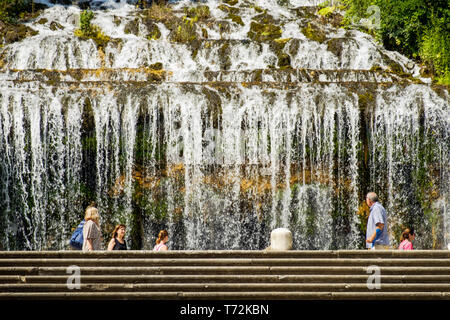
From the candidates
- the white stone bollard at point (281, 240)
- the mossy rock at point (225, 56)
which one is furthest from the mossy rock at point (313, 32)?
the white stone bollard at point (281, 240)

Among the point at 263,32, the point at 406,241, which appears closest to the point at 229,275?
the point at 406,241

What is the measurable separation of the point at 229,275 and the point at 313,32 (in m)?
17.6

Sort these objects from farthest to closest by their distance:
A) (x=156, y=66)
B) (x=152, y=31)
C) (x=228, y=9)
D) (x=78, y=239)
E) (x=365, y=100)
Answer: (x=228, y=9)
(x=152, y=31)
(x=156, y=66)
(x=365, y=100)
(x=78, y=239)

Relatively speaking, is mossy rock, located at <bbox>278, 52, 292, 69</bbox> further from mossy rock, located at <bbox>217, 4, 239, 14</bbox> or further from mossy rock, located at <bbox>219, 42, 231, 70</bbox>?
mossy rock, located at <bbox>217, 4, 239, 14</bbox>

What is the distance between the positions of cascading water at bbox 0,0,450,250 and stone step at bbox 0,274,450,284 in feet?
23.5

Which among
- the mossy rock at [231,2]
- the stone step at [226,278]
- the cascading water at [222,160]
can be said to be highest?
the mossy rock at [231,2]

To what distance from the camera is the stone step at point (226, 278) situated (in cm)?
1038

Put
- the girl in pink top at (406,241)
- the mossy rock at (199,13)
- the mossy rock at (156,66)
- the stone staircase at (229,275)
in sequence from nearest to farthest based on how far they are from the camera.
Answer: the stone staircase at (229,275), the girl in pink top at (406,241), the mossy rock at (156,66), the mossy rock at (199,13)

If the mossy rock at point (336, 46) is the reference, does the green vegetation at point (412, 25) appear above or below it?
above

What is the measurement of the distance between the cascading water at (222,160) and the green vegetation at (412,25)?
6.14 metres

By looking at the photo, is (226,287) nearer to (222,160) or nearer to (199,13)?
(222,160)

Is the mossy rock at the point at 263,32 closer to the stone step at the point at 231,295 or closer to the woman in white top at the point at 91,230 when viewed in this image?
the woman in white top at the point at 91,230

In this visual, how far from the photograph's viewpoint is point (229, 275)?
1052 centimetres
